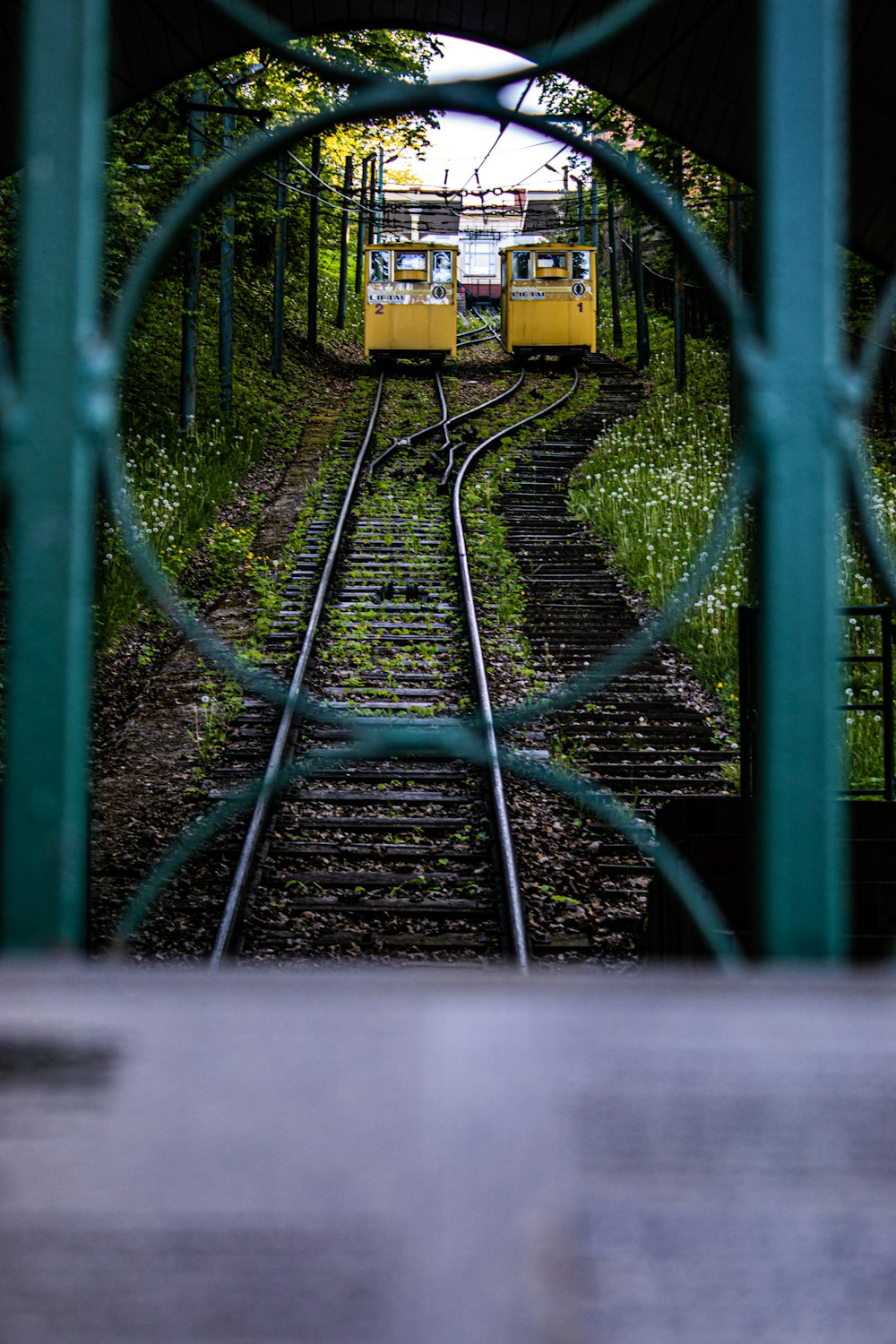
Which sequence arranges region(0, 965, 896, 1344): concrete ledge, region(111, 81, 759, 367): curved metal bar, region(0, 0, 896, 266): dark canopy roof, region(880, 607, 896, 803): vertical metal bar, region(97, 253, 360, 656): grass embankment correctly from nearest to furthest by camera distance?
region(0, 965, 896, 1344): concrete ledge < region(111, 81, 759, 367): curved metal bar < region(0, 0, 896, 266): dark canopy roof < region(880, 607, 896, 803): vertical metal bar < region(97, 253, 360, 656): grass embankment

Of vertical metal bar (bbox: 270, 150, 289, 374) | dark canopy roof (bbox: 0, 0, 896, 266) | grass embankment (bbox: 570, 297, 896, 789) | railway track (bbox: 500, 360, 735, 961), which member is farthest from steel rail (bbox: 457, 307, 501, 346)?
dark canopy roof (bbox: 0, 0, 896, 266)

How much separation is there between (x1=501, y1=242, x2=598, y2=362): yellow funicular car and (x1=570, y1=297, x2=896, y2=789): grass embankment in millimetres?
2524

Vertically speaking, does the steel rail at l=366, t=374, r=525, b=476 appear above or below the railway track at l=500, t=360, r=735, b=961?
above

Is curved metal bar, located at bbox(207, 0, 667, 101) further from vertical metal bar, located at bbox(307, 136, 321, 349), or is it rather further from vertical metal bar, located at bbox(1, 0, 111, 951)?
vertical metal bar, located at bbox(307, 136, 321, 349)

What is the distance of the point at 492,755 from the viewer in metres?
5.53

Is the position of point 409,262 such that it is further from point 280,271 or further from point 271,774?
point 271,774

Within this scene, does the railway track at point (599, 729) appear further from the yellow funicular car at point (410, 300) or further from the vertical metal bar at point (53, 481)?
the yellow funicular car at point (410, 300)

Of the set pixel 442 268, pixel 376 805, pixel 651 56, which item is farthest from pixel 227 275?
pixel 651 56

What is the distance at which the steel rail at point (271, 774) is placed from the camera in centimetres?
534

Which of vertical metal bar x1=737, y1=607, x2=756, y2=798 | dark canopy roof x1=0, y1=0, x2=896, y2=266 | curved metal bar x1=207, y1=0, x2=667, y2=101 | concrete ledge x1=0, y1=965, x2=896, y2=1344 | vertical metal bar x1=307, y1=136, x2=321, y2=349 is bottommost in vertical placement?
concrete ledge x1=0, y1=965, x2=896, y2=1344

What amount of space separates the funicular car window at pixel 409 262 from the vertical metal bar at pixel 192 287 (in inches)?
292

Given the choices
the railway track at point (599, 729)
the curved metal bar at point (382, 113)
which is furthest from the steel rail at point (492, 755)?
the curved metal bar at point (382, 113)

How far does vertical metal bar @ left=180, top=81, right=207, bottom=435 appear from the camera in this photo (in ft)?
49.1

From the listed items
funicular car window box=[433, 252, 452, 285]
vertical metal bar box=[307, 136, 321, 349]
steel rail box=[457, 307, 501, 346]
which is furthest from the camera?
steel rail box=[457, 307, 501, 346]
